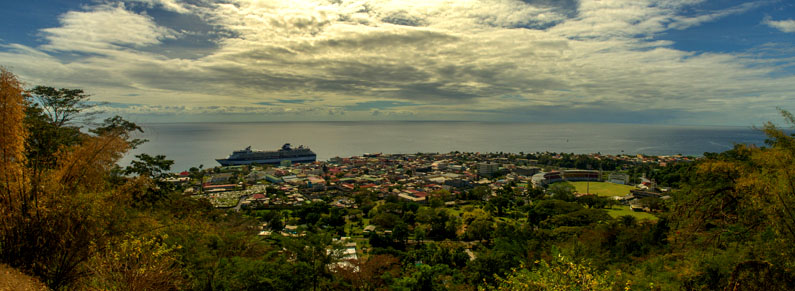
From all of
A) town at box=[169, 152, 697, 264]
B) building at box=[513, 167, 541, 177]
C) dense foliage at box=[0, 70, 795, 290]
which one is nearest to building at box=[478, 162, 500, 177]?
town at box=[169, 152, 697, 264]

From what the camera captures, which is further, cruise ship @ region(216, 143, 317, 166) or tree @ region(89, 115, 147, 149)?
cruise ship @ region(216, 143, 317, 166)

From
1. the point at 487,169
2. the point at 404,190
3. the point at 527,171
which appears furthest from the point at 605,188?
the point at 404,190

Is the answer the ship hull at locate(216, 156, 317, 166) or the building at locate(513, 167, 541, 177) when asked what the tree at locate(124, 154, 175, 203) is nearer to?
the building at locate(513, 167, 541, 177)

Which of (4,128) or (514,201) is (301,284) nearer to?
(4,128)

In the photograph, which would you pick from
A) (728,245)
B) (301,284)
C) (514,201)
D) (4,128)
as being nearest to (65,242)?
(4,128)

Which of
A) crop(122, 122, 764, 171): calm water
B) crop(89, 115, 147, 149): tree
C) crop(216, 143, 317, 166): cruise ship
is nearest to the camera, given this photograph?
crop(89, 115, 147, 149): tree
